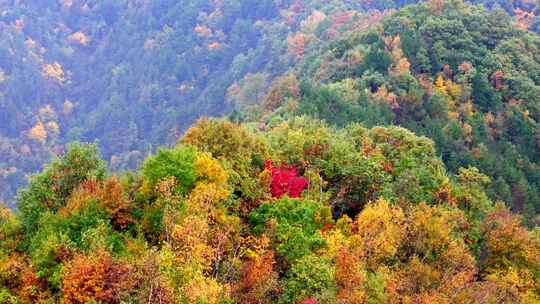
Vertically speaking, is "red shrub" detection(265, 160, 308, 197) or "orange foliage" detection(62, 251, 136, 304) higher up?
"orange foliage" detection(62, 251, 136, 304)

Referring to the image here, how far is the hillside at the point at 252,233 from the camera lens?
38562 millimetres

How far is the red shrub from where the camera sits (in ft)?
177

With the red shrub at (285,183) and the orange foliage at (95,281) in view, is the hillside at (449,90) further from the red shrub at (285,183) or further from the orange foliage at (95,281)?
the orange foliage at (95,281)

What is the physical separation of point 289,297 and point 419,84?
238 ft

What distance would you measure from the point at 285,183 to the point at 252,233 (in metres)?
7.81

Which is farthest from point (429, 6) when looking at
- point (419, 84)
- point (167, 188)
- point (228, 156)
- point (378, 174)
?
point (167, 188)

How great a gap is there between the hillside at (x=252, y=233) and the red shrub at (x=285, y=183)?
10 centimetres

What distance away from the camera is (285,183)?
54.7 m

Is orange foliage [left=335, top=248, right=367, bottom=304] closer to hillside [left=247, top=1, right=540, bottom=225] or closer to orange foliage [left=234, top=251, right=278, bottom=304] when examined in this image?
orange foliage [left=234, top=251, right=278, bottom=304]

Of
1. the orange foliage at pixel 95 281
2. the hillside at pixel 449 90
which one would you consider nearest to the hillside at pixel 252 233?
the orange foliage at pixel 95 281

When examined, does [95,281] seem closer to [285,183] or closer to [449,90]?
[285,183]

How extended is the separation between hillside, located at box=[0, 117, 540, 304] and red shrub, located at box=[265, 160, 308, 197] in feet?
0.32

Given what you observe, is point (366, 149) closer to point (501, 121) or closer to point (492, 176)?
point (492, 176)

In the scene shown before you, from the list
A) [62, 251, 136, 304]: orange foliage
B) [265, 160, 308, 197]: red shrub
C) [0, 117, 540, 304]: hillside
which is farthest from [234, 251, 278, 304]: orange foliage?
[265, 160, 308, 197]: red shrub
